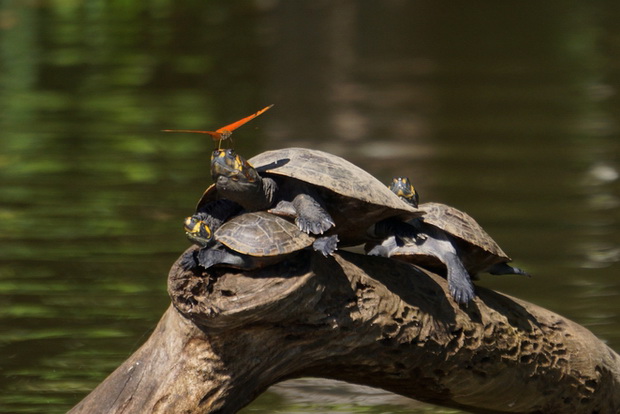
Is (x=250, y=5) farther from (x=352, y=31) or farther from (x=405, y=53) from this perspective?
(x=405, y=53)

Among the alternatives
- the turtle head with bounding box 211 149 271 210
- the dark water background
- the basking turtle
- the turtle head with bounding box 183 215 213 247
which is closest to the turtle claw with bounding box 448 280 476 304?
the basking turtle

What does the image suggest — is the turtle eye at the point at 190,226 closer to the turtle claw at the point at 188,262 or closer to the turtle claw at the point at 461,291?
the turtle claw at the point at 188,262

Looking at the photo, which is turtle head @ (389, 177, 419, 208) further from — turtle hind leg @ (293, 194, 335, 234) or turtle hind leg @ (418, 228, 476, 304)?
Result: turtle hind leg @ (293, 194, 335, 234)

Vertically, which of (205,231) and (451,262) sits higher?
(205,231)

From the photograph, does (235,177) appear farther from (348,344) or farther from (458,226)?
(458,226)

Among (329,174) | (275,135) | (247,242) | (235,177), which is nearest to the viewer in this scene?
(247,242)

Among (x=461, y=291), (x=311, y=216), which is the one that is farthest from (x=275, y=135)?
(x=311, y=216)

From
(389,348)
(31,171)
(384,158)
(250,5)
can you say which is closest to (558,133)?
(384,158)

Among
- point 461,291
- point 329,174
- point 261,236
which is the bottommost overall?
point 461,291
